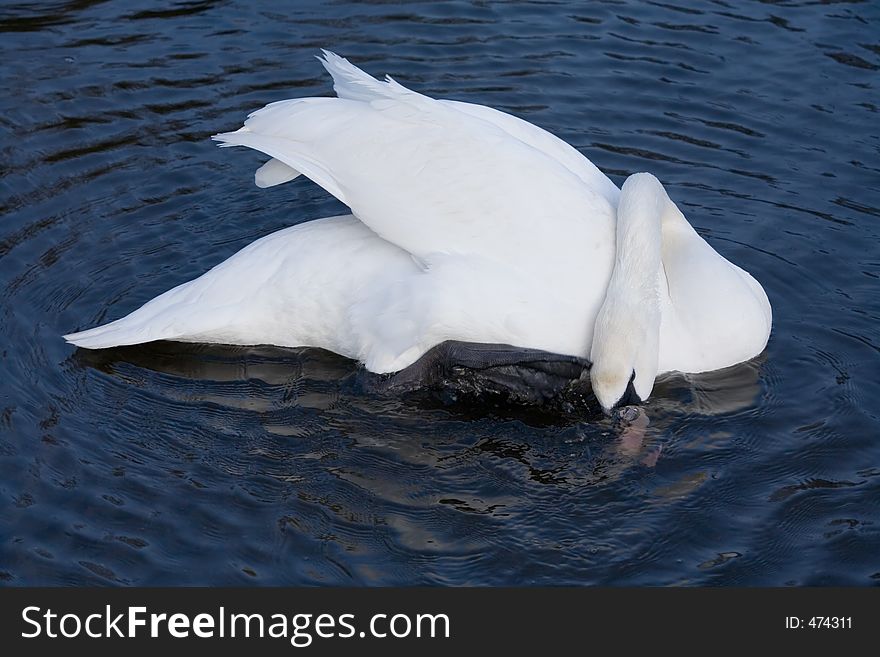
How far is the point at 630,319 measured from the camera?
6039mm

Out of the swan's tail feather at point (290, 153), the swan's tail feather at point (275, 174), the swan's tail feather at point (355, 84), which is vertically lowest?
the swan's tail feather at point (275, 174)

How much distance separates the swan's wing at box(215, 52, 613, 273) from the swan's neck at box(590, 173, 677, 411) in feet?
0.56

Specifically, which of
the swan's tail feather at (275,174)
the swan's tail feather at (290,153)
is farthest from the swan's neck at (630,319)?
the swan's tail feather at (275,174)

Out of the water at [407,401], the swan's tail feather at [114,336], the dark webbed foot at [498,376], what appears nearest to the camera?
the water at [407,401]

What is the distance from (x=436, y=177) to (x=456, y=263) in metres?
0.48

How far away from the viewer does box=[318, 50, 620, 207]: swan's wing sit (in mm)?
6754

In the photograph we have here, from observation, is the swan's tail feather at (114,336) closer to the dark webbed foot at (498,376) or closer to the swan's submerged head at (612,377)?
the dark webbed foot at (498,376)

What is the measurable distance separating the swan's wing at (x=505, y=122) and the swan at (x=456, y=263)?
1cm

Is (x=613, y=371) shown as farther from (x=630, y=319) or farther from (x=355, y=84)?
(x=355, y=84)

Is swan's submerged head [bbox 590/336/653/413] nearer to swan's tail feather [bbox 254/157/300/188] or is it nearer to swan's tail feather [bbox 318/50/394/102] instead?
swan's tail feather [bbox 318/50/394/102]

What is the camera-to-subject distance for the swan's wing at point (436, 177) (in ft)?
20.4

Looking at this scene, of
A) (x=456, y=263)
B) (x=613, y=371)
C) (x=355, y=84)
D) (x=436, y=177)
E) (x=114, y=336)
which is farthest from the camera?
(x=355, y=84)

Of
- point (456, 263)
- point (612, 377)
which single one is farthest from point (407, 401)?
point (612, 377)

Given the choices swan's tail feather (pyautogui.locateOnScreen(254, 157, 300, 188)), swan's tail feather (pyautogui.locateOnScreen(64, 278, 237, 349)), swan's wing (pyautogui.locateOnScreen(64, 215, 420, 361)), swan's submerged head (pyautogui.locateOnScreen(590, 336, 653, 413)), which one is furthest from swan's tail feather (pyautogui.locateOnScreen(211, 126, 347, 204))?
swan's submerged head (pyautogui.locateOnScreen(590, 336, 653, 413))
